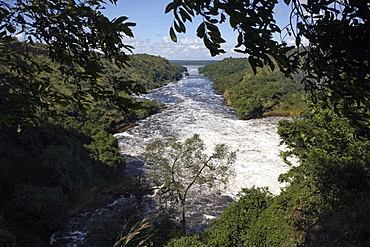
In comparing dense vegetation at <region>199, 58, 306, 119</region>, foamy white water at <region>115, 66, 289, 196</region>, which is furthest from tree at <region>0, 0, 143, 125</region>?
dense vegetation at <region>199, 58, 306, 119</region>

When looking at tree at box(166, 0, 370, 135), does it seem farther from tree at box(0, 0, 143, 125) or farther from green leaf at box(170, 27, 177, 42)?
tree at box(0, 0, 143, 125)

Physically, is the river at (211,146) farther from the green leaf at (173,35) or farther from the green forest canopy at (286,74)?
the green leaf at (173,35)

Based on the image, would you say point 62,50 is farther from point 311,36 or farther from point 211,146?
point 211,146

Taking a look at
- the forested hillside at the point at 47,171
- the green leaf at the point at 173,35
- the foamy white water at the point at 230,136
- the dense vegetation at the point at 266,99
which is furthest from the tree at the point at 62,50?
the dense vegetation at the point at 266,99

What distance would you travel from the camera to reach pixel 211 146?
21.0 meters

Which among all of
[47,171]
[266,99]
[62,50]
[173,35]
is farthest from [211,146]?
[266,99]

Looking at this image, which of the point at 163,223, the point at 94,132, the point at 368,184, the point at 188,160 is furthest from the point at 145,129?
the point at 368,184

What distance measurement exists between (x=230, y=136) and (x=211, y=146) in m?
3.59

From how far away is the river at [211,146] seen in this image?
42.0 ft

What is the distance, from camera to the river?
1280 centimetres

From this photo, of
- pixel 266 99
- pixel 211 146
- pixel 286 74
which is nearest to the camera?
pixel 286 74

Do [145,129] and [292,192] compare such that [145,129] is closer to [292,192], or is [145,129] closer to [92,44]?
[292,192]

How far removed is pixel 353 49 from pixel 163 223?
32.2 ft

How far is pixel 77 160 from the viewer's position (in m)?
15.4
